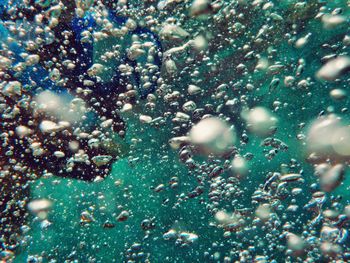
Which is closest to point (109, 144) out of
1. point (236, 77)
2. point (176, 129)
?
point (176, 129)

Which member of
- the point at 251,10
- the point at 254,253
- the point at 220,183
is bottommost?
the point at 254,253

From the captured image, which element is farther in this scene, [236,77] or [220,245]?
[220,245]

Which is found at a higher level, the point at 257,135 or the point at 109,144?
the point at 257,135

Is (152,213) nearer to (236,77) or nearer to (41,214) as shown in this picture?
(41,214)

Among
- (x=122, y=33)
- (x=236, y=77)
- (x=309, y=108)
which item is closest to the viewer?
(x=122, y=33)

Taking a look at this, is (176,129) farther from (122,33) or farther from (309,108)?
(309,108)

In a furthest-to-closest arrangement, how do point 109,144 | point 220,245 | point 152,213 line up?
point 220,245
point 152,213
point 109,144
